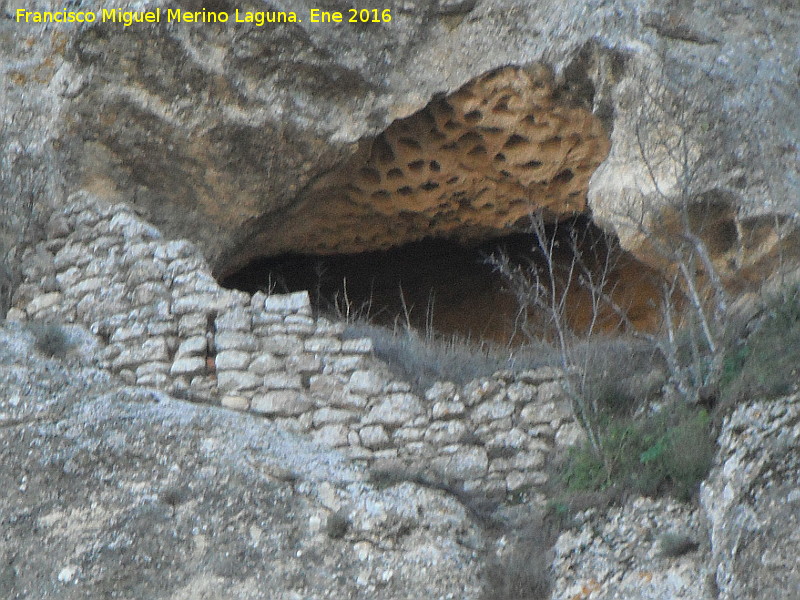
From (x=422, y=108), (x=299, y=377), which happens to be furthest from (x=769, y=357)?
(x=422, y=108)

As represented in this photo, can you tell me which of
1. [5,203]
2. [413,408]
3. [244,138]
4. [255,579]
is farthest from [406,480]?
[5,203]

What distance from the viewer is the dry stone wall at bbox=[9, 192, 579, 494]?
5.74 metres

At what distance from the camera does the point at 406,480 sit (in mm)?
5453

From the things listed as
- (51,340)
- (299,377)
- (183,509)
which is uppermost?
(51,340)

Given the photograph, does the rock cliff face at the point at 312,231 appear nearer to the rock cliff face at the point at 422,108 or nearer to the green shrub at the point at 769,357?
the rock cliff face at the point at 422,108

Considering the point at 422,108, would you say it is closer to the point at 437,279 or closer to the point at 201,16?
the point at 201,16

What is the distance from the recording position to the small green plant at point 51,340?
5.87m

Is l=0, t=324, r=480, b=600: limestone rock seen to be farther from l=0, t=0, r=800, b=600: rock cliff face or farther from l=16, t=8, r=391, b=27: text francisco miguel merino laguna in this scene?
l=16, t=8, r=391, b=27: text francisco miguel merino laguna

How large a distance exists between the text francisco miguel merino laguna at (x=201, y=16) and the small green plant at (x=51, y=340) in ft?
6.03

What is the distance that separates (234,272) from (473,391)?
8.18 ft

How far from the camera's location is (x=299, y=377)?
19.4ft

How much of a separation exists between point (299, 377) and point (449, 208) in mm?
2317

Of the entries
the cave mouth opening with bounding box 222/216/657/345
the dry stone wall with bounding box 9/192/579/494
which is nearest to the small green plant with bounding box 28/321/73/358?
the dry stone wall with bounding box 9/192/579/494

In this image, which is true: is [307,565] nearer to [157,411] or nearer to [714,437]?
[157,411]
